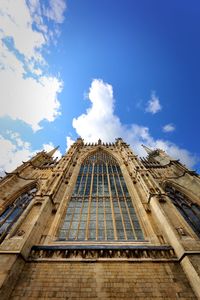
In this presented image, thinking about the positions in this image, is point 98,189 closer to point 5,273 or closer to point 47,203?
point 47,203

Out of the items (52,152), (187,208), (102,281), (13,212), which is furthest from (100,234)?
(52,152)

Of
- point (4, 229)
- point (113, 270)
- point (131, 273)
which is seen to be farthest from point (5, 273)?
point (4, 229)

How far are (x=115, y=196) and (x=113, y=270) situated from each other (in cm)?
687

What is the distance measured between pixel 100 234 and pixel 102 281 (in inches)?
134

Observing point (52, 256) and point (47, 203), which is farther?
point (47, 203)

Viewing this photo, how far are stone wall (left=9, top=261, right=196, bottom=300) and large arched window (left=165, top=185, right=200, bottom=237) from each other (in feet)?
17.3

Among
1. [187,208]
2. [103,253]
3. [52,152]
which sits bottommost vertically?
[103,253]

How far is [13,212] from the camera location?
13.2 m

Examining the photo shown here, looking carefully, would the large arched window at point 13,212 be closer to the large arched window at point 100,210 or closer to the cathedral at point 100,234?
the cathedral at point 100,234

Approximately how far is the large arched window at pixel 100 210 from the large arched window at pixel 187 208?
12.9 ft

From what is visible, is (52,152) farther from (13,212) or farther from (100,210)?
(100,210)

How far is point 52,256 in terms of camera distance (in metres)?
8.09

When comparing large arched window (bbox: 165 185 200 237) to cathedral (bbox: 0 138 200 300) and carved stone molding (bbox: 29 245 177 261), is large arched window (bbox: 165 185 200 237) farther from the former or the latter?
carved stone molding (bbox: 29 245 177 261)

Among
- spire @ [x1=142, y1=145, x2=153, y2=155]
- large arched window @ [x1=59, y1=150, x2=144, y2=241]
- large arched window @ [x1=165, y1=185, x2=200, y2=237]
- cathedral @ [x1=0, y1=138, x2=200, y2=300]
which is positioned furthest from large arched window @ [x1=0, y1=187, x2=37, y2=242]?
spire @ [x1=142, y1=145, x2=153, y2=155]
